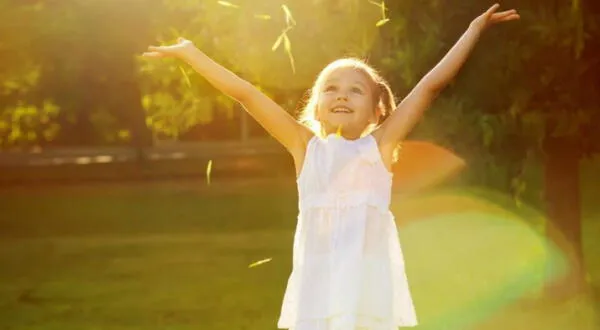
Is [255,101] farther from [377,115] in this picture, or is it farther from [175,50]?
[377,115]

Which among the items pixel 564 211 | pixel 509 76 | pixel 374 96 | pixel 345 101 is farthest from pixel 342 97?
pixel 564 211

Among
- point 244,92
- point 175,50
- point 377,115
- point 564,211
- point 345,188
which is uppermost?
point 175,50

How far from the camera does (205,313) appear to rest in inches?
400

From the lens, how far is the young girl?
3.79 metres

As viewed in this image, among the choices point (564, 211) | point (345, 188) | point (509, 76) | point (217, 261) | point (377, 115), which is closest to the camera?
point (345, 188)

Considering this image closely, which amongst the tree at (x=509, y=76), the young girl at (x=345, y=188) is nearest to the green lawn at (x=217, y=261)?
the tree at (x=509, y=76)

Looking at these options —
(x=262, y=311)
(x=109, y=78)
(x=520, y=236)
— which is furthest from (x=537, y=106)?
(x=109, y=78)

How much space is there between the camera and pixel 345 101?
3.95 meters

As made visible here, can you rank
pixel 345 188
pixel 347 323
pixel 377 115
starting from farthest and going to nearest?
pixel 377 115
pixel 345 188
pixel 347 323

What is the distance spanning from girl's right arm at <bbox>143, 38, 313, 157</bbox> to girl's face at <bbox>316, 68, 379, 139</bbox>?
12 centimetres

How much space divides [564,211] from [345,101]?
251 inches

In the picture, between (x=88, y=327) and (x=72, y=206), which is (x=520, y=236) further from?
(x=72, y=206)

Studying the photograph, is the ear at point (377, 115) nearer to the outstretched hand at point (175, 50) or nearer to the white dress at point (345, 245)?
the white dress at point (345, 245)

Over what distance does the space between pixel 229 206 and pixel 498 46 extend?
12.4m
